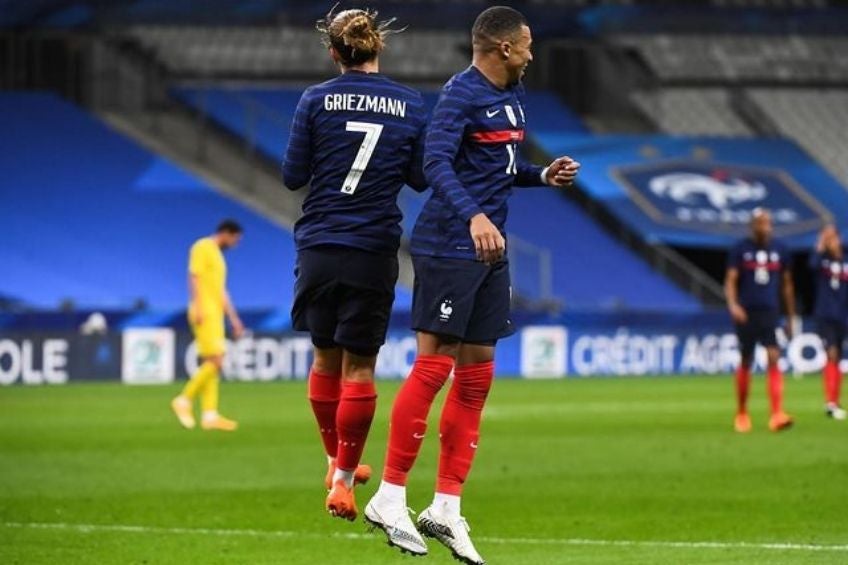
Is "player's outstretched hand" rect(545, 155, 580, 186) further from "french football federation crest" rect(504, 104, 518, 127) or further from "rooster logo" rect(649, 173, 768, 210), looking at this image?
"rooster logo" rect(649, 173, 768, 210)

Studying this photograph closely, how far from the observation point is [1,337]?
30188 millimetres

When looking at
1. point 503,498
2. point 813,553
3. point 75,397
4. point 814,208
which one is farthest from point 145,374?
point 813,553

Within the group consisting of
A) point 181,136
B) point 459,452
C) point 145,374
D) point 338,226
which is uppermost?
point 338,226

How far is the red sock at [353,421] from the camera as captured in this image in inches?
393

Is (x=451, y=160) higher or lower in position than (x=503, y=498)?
higher

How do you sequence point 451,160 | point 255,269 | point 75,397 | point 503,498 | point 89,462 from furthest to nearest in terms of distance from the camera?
point 255,269
point 75,397
point 89,462
point 503,498
point 451,160

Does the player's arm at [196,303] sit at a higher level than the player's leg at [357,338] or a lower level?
lower

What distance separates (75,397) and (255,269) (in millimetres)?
10488

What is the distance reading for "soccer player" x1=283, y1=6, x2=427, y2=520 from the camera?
32.2 ft

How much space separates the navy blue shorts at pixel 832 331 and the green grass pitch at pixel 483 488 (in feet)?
3.22

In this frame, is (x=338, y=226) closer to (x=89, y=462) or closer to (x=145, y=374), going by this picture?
(x=89, y=462)

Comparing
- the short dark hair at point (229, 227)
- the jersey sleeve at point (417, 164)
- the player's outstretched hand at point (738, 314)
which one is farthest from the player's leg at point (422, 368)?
the player's outstretched hand at point (738, 314)

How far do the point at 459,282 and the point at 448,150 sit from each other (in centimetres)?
62

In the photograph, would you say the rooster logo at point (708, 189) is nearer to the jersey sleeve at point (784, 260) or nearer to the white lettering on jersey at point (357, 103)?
the jersey sleeve at point (784, 260)
